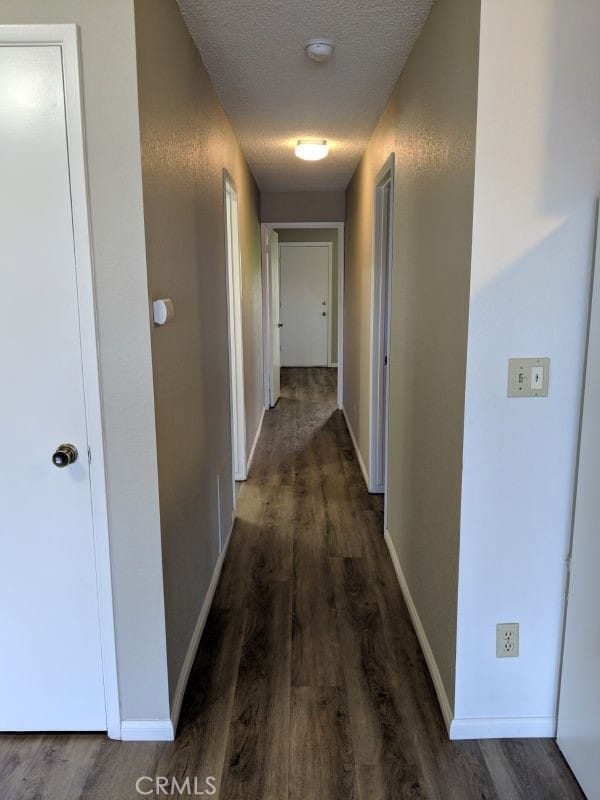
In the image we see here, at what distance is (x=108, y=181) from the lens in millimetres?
1602

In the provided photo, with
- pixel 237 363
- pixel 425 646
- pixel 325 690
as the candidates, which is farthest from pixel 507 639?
pixel 237 363

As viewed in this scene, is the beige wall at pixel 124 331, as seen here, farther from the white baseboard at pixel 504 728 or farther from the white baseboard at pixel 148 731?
the white baseboard at pixel 504 728

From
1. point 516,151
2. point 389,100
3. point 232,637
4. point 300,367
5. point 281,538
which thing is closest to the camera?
point 516,151

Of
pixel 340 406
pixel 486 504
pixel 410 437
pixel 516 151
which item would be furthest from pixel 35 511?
pixel 340 406

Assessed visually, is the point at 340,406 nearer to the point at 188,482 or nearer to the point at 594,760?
the point at 188,482

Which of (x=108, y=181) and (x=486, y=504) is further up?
(x=108, y=181)

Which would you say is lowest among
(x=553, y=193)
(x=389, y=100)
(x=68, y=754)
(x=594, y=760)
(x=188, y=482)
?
(x=68, y=754)

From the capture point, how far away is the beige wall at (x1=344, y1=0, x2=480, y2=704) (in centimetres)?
173

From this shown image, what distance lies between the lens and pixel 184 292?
7.07ft

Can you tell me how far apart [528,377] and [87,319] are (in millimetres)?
1246

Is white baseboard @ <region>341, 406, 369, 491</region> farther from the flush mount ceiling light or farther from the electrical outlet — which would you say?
the electrical outlet

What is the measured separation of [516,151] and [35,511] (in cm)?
169

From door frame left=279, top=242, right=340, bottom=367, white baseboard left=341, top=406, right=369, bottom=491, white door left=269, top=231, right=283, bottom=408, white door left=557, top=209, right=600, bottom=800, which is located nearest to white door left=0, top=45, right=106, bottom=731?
white door left=557, top=209, right=600, bottom=800

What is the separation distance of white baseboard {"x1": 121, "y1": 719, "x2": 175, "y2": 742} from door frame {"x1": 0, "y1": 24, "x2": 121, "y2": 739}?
4cm
